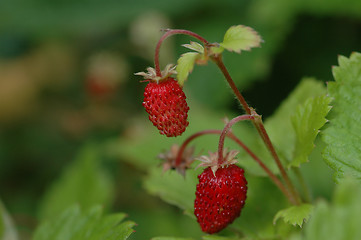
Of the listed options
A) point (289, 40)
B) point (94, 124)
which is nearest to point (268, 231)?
point (289, 40)

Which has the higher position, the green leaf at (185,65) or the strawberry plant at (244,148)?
the green leaf at (185,65)

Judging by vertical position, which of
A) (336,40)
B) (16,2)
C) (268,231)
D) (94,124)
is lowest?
(94,124)

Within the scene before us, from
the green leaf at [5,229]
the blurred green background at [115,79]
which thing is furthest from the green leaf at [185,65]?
the blurred green background at [115,79]

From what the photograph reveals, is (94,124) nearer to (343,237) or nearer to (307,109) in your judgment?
(307,109)

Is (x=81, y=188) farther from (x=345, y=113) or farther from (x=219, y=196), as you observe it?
(x=345, y=113)

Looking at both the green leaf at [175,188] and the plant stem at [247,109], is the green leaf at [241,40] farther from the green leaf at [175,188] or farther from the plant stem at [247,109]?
the green leaf at [175,188]

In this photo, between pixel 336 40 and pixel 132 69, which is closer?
pixel 336 40

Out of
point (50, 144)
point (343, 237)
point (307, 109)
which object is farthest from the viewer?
point (50, 144)
